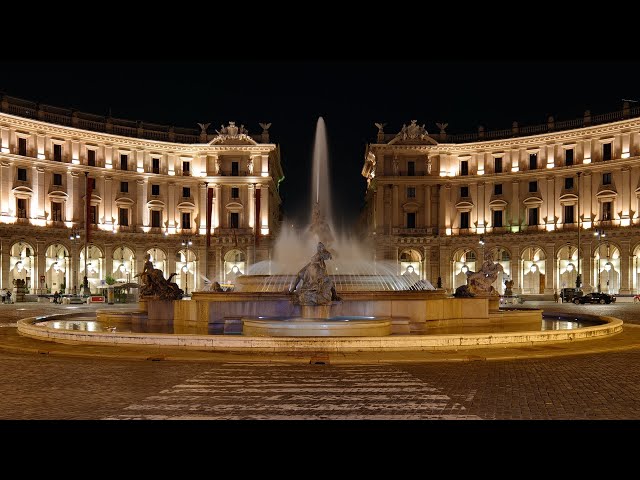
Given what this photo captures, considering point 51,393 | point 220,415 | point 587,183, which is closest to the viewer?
point 220,415

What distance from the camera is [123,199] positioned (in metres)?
68.7

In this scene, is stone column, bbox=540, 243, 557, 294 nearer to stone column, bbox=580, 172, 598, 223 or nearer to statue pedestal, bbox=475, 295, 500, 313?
stone column, bbox=580, 172, 598, 223

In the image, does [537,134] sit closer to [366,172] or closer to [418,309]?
[366,172]

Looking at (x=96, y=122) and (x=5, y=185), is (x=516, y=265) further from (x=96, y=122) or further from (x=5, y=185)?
(x=5, y=185)

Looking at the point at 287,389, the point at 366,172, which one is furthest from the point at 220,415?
the point at 366,172

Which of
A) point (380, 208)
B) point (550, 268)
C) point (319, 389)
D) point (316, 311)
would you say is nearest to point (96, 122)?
point (380, 208)

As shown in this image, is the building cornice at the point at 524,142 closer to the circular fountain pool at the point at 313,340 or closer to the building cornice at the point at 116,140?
the building cornice at the point at 116,140

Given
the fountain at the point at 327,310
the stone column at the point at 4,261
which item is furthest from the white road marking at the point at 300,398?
the stone column at the point at 4,261

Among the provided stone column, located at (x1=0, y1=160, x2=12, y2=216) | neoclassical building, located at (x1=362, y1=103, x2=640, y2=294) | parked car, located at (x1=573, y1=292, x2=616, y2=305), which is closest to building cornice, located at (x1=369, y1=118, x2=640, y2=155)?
neoclassical building, located at (x1=362, y1=103, x2=640, y2=294)

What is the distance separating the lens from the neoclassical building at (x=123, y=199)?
59906mm

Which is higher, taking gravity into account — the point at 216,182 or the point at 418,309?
the point at 216,182

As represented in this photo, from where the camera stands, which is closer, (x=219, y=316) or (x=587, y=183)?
(x=219, y=316)

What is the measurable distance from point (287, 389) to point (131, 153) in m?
64.8

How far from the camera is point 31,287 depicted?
58562 millimetres
